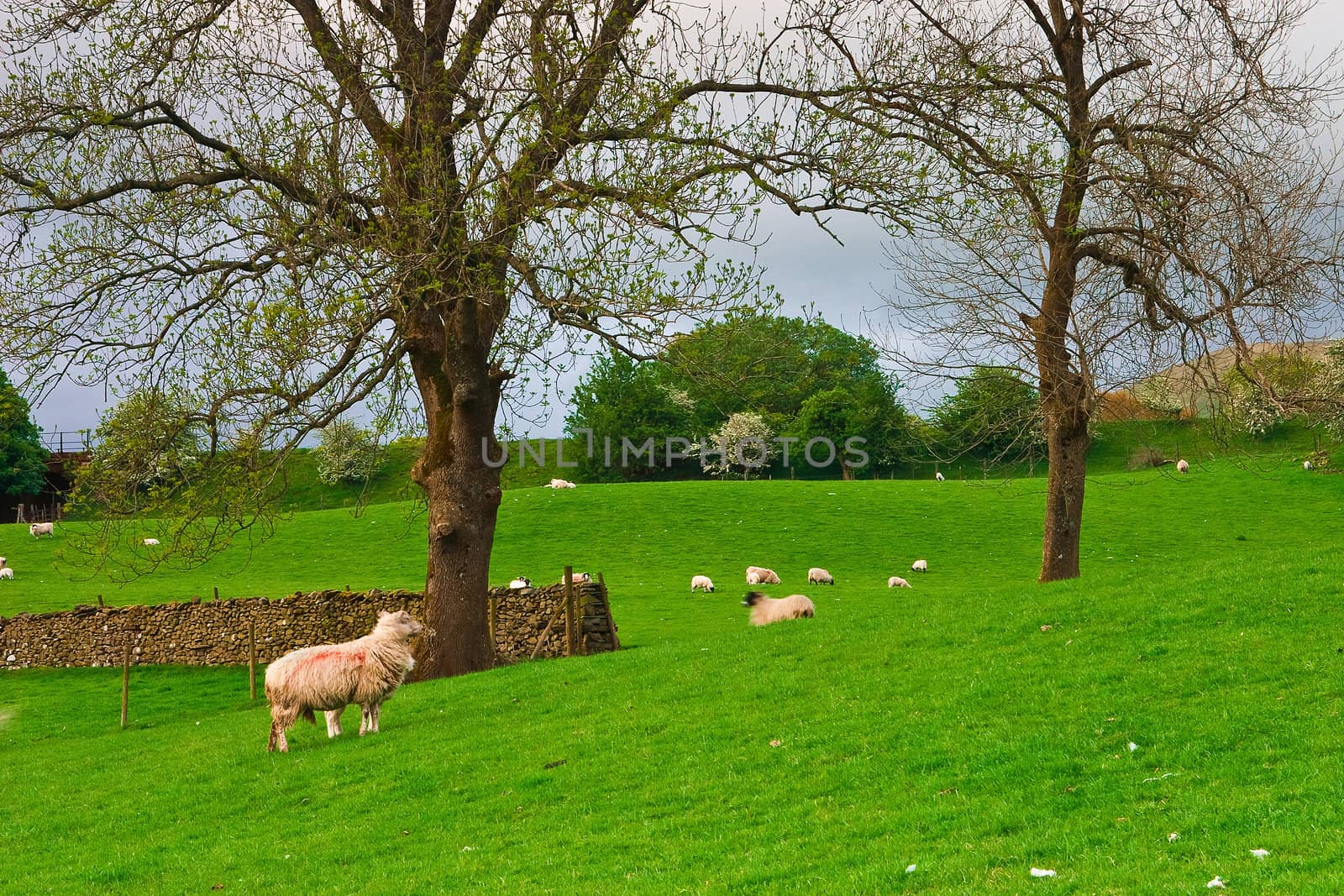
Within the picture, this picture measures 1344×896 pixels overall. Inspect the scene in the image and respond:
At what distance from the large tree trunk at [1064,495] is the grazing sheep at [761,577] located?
53.7 feet

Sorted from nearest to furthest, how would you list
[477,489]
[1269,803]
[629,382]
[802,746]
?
1. [1269,803]
2. [802,746]
3. [477,489]
4. [629,382]

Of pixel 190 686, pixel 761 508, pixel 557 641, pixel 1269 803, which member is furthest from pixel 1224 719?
pixel 761 508

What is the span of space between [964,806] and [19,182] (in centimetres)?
1631

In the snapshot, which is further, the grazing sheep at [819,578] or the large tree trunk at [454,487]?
the grazing sheep at [819,578]

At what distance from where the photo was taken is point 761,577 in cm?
3712

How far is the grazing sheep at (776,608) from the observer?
78.7 feet

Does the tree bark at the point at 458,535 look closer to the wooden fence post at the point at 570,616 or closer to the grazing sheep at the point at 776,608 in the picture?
the wooden fence post at the point at 570,616

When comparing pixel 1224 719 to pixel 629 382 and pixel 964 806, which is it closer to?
pixel 964 806

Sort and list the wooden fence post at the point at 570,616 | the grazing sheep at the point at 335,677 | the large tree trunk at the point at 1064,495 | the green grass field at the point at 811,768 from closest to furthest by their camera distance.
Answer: the green grass field at the point at 811,768, the grazing sheep at the point at 335,677, the large tree trunk at the point at 1064,495, the wooden fence post at the point at 570,616

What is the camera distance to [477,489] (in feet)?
66.8

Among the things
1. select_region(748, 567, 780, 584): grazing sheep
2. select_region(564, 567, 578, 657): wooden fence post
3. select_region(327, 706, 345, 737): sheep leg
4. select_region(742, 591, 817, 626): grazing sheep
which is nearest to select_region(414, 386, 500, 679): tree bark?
select_region(564, 567, 578, 657): wooden fence post

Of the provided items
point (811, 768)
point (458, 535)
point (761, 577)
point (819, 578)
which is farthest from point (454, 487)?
point (819, 578)

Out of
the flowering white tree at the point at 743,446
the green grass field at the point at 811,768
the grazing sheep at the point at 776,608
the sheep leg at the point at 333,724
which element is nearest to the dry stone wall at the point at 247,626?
the grazing sheep at the point at 776,608

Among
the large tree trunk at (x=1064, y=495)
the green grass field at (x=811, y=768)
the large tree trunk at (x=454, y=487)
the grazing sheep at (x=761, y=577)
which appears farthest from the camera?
the grazing sheep at (x=761, y=577)
